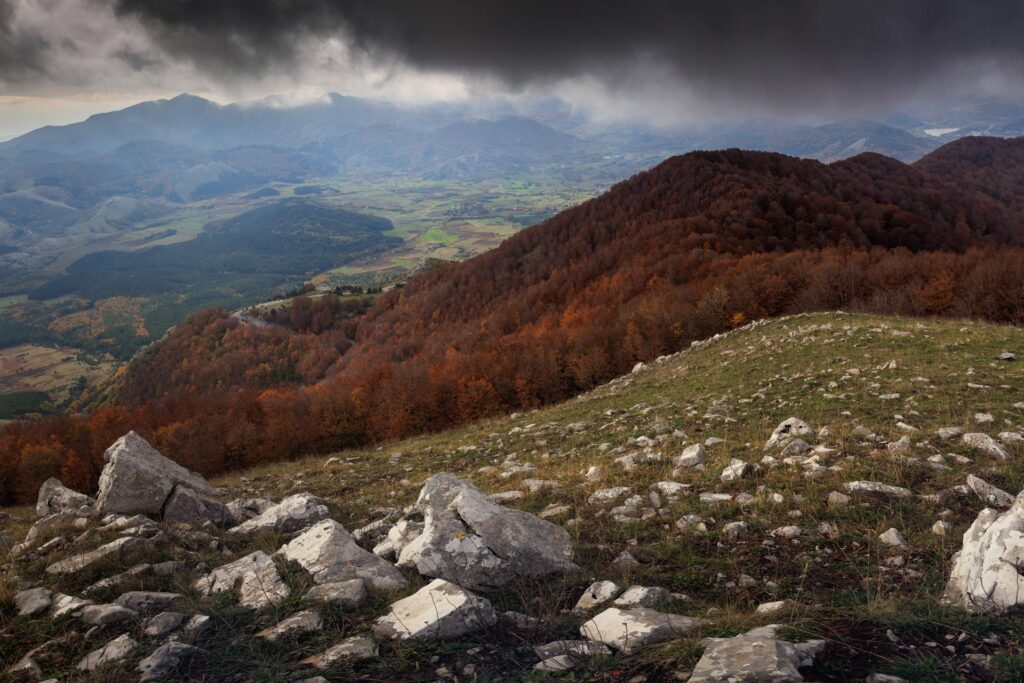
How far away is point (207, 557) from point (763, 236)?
9499 cm

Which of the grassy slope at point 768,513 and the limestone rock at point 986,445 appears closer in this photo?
the grassy slope at point 768,513

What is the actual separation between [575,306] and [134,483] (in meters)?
69.6

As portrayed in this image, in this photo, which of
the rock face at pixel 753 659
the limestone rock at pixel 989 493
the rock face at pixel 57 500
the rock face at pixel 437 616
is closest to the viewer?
Answer: the rock face at pixel 753 659

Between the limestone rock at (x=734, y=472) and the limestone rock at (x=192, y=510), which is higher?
the limestone rock at (x=734, y=472)

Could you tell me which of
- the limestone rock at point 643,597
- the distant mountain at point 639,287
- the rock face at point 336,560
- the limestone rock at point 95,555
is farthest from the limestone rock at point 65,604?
the distant mountain at point 639,287

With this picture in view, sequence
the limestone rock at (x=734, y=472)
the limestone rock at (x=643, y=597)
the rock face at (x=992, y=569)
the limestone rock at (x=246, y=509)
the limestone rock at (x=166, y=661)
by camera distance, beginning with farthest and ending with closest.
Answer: the limestone rock at (x=246, y=509)
the limestone rock at (x=734, y=472)
the limestone rock at (x=643, y=597)
the limestone rock at (x=166, y=661)
the rock face at (x=992, y=569)

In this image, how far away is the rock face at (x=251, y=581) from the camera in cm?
661

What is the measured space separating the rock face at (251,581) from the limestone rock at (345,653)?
175cm

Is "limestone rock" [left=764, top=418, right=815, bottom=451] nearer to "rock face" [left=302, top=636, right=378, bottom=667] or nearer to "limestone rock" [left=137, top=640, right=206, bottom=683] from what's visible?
"rock face" [left=302, top=636, right=378, bottom=667]

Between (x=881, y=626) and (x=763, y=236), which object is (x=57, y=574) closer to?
(x=881, y=626)

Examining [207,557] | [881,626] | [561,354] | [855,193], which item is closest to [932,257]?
[561,354]

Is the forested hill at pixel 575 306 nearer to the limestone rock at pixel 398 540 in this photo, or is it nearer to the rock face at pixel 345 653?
the limestone rock at pixel 398 540

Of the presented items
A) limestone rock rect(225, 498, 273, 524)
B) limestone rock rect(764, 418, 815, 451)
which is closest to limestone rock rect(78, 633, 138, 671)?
limestone rock rect(225, 498, 273, 524)

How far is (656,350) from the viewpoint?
4438 centimetres
